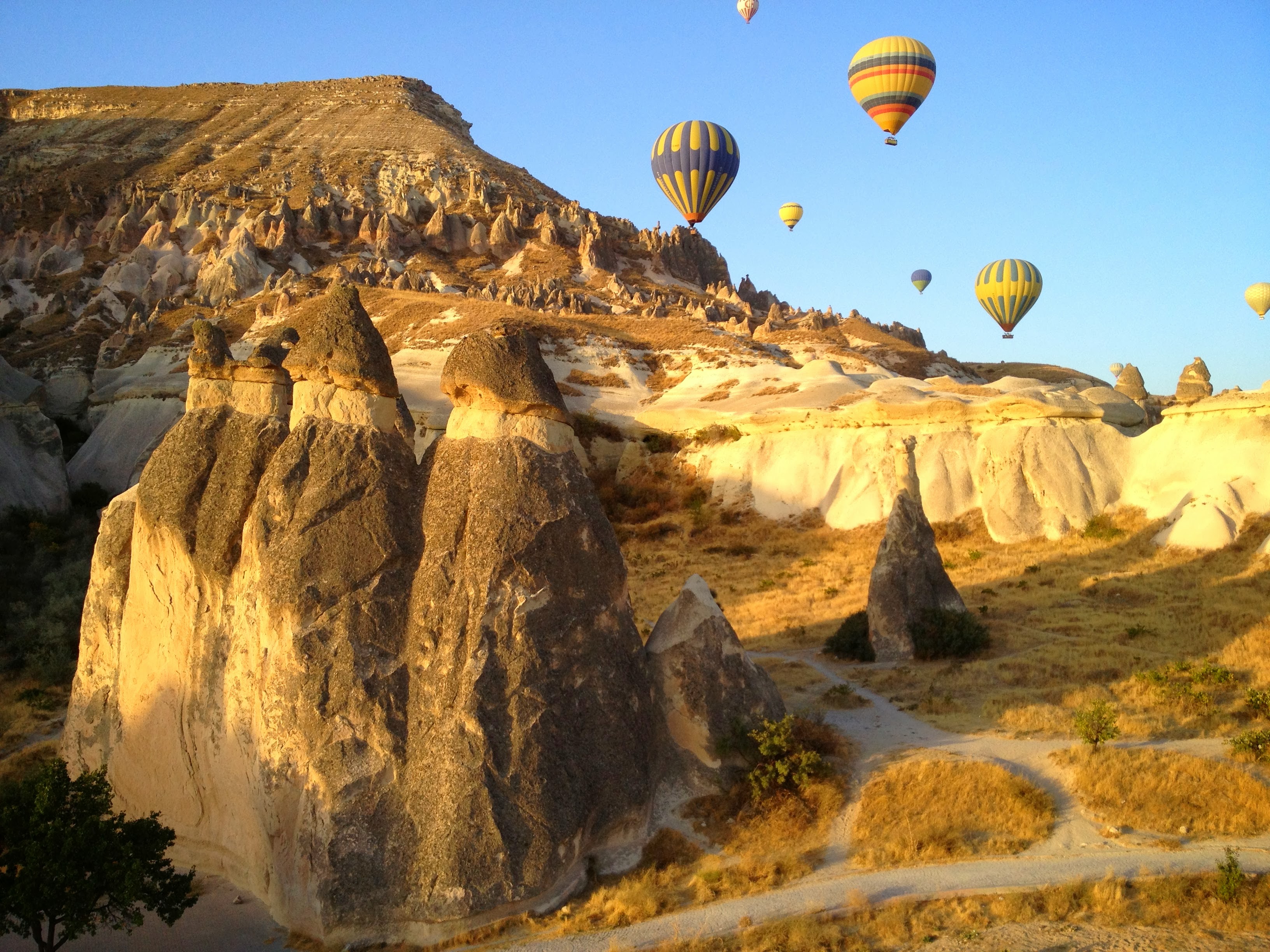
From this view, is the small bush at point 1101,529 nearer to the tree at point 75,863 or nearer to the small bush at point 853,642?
the small bush at point 853,642

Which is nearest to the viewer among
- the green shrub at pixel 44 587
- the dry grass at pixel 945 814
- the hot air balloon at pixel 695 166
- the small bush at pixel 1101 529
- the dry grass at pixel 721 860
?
the dry grass at pixel 721 860

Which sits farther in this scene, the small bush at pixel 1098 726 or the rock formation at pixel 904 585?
the rock formation at pixel 904 585

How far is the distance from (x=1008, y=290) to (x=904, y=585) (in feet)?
112

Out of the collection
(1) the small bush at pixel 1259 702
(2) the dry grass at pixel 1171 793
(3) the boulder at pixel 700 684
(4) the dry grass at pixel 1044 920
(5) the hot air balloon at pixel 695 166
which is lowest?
(4) the dry grass at pixel 1044 920

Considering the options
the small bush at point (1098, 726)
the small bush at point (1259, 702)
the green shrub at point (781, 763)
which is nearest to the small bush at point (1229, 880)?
the small bush at point (1098, 726)

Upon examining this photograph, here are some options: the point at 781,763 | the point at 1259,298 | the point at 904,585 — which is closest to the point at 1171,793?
the point at 781,763

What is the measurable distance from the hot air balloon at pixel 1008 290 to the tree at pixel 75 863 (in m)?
46.1

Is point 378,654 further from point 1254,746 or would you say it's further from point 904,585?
point 904,585

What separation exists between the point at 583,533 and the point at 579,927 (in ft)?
13.1

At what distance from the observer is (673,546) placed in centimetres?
3161

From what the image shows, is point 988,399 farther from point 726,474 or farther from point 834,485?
point 726,474

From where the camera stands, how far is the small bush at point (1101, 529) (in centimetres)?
2525

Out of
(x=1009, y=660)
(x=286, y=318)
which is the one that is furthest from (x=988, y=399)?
(x=286, y=318)

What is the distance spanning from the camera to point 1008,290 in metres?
46.9
